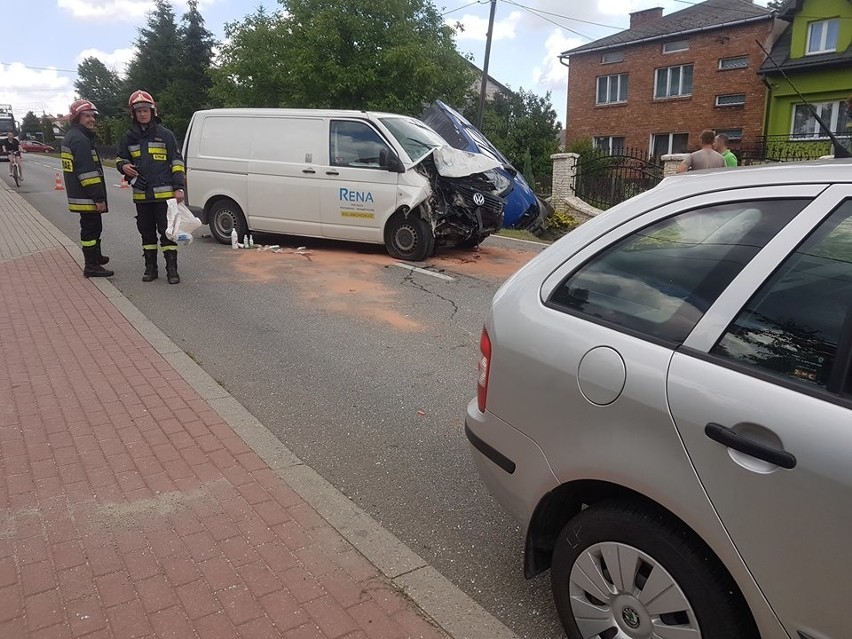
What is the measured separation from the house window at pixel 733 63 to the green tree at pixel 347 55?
38.6ft

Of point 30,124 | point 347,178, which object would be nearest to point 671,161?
point 347,178

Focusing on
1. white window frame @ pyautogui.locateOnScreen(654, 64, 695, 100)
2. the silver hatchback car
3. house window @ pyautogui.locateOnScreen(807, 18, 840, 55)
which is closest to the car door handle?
the silver hatchback car

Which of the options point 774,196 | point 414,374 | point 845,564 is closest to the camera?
point 845,564

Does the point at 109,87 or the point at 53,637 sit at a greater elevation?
the point at 109,87

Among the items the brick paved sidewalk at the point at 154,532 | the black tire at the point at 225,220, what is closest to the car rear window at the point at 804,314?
the brick paved sidewalk at the point at 154,532

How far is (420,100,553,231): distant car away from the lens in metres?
10.8

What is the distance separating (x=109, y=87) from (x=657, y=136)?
262 ft

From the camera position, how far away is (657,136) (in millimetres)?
31797

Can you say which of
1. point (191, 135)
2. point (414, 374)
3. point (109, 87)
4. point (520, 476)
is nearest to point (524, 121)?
point (191, 135)

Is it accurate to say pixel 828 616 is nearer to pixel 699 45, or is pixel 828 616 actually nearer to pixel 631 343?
pixel 631 343

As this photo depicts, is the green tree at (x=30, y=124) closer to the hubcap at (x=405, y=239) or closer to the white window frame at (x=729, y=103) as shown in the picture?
the white window frame at (x=729, y=103)

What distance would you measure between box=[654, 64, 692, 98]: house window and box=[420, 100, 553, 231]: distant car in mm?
22903

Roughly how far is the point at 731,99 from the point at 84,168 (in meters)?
28.8

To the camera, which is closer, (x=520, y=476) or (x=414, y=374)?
(x=520, y=476)
